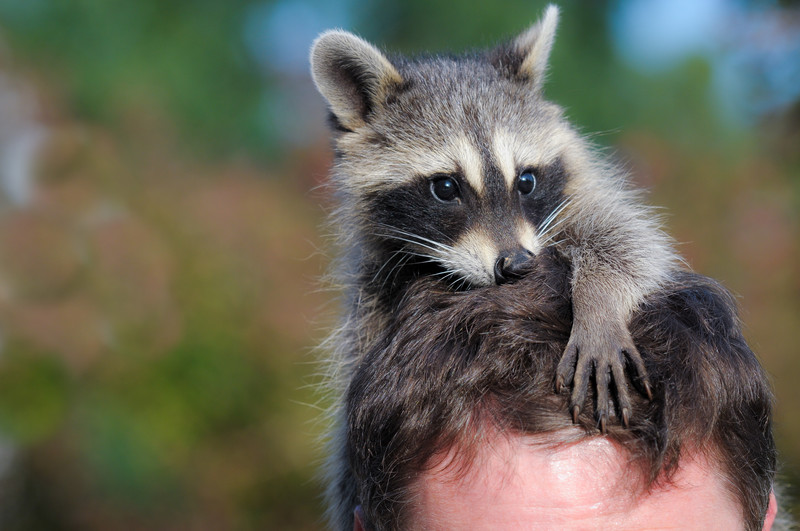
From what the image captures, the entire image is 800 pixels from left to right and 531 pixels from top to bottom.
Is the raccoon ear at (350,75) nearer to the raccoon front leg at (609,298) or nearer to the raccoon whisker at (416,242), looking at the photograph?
the raccoon whisker at (416,242)

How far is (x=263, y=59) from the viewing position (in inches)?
273

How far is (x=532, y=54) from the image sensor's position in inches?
124

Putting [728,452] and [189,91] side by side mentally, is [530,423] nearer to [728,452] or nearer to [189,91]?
[728,452]

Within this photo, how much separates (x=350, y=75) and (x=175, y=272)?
8.63 feet

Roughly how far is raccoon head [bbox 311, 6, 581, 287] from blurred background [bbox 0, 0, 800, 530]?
6.06 feet

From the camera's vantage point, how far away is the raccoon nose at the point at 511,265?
2158mm

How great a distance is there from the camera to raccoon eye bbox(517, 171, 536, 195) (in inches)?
109

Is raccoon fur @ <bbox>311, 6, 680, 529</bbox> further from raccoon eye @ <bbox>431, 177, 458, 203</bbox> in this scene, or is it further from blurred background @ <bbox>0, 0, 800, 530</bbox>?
blurred background @ <bbox>0, 0, 800, 530</bbox>

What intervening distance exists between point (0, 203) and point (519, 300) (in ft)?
15.5

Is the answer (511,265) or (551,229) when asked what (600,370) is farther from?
(551,229)

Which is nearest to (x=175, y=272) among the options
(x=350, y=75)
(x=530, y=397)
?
(x=350, y=75)

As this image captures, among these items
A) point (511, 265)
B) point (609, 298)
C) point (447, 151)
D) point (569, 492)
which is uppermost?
point (447, 151)

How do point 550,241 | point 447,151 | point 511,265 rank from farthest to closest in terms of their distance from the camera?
point 447,151
point 550,241
point 511,265

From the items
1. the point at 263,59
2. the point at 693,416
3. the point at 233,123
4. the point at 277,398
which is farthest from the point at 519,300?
the point at 263,59
